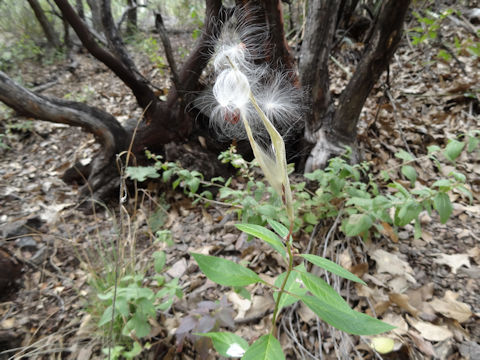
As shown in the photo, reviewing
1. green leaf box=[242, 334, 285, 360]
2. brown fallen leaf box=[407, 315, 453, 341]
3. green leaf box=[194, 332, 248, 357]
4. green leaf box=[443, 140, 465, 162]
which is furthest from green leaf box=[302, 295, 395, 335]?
green leaf box=[443, 140, 465, 162]

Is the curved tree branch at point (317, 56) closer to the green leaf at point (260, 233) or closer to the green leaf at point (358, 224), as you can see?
the green leaf at point (358, 224)

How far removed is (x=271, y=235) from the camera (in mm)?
668

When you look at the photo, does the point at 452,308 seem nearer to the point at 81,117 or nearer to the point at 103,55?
the point at 103,55

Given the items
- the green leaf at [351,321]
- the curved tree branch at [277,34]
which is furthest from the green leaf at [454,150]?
the green leaf at [351,321]

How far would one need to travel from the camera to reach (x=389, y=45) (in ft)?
6.01

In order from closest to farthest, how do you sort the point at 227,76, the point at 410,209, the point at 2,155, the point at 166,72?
1. the point at 227,76
2. the point at 410,209
3. the point at 2,155
4. the point at 166,72

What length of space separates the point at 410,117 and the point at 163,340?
289 centimetres

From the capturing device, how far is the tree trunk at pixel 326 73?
5.86 ft

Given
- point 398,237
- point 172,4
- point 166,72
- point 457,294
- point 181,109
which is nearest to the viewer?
point 457,294

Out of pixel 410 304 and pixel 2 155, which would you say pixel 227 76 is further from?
pixel 2 155

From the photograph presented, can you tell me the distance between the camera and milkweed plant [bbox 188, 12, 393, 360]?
0.59 metres

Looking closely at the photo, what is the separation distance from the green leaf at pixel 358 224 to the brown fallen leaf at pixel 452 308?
491mm

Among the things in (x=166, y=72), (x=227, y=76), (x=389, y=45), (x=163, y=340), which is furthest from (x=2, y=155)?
(x=389, y=45)

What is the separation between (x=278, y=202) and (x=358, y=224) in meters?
0.44
